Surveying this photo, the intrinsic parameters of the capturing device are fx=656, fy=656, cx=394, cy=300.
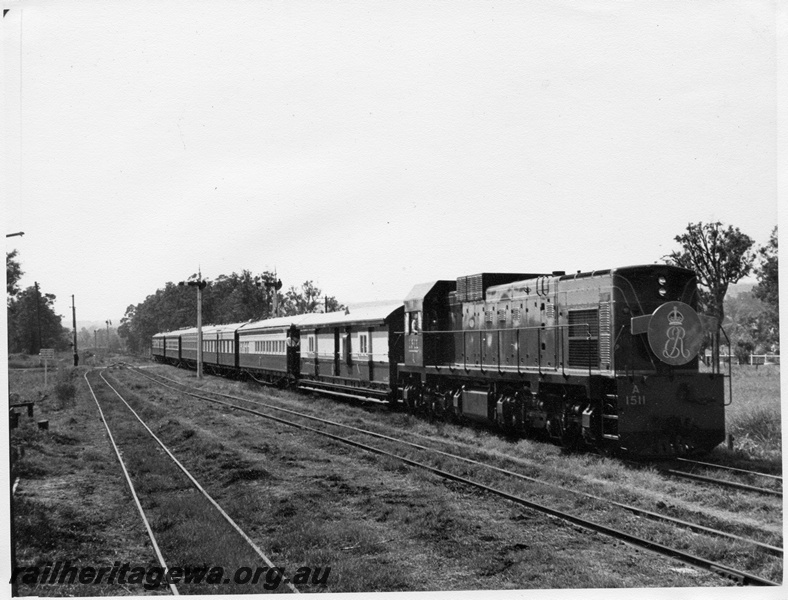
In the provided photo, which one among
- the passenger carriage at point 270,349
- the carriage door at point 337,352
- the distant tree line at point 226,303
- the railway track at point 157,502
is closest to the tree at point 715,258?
the railway track at point 157,502

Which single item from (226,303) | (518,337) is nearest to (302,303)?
(226,303)

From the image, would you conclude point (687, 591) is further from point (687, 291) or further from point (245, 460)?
point (245, 460)

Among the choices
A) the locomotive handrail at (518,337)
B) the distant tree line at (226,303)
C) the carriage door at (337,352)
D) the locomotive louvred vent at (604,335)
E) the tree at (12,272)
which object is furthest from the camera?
the distant tree line at (226,303)

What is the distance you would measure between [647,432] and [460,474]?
3.07 m

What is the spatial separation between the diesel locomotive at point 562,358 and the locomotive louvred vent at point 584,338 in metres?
0.02

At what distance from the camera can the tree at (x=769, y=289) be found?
8219mm

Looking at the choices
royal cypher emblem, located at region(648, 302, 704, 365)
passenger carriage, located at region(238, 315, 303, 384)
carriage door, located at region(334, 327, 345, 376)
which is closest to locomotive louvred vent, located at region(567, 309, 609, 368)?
royal cypher emblem, located at region(648, 302, 704, 365)

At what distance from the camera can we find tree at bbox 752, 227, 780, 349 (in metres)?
8.22

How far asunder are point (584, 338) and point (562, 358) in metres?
0.63

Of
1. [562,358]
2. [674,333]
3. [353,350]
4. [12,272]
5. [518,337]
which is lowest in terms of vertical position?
[353,350]

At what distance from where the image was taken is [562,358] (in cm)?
1196

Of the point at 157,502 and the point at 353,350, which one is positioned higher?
the point at 353,350

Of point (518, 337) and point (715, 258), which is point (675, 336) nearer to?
point (715, 258)

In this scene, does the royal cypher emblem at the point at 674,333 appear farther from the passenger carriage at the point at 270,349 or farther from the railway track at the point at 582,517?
the passenger carriage at the point at 270,349
